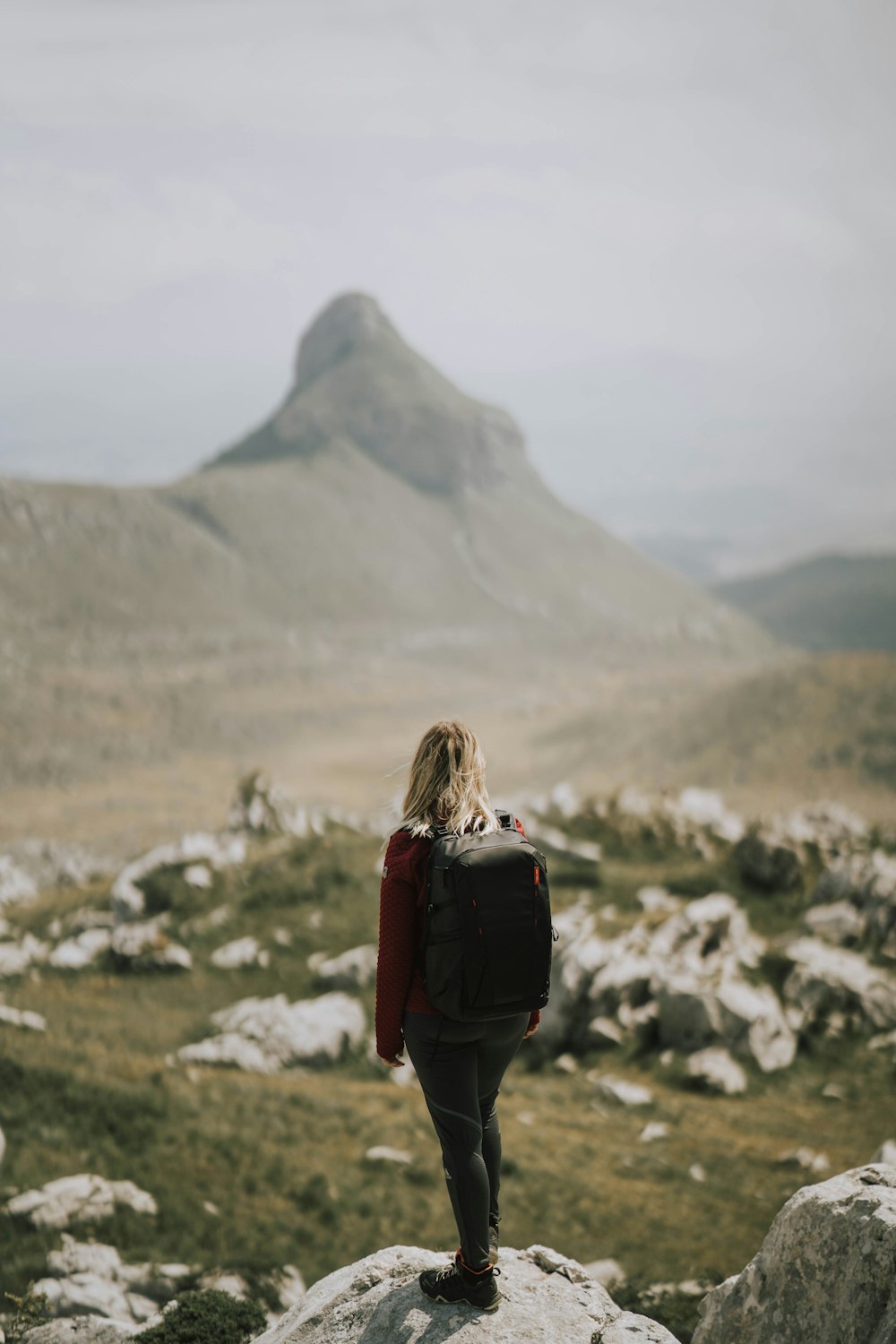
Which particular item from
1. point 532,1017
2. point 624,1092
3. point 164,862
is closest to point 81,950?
point 164,862

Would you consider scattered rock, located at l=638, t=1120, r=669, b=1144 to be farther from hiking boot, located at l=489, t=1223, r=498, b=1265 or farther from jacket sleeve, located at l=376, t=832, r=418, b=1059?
jacket sleeve, located at l=376, t=832, r=418, b=1059

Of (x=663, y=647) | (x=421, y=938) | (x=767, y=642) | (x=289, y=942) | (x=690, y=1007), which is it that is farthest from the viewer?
(x=767, y=642)

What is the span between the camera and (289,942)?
19.0m

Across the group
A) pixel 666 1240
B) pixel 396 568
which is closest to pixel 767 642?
pixel 396 568

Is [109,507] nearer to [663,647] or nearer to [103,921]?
[663,647]

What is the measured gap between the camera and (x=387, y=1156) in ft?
36.6

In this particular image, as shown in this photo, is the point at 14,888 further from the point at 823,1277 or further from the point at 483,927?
the point at 823,1277

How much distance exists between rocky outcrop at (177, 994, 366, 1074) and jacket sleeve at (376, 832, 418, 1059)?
1047cm

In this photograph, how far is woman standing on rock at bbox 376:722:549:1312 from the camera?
15.6 feet

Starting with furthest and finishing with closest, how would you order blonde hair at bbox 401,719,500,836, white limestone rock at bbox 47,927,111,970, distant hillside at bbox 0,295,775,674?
1. distant hillside at bbox 0,295,775,674
2. white limestone rock at bbox 47,927,111,970
3. blonde hair at bbox 401,719,500,836

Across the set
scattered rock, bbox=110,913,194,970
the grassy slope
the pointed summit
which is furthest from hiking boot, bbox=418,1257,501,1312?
the pointed summit

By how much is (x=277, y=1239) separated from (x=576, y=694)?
299 ft

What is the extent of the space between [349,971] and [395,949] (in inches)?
507

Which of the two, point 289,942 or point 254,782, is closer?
point 289,942
